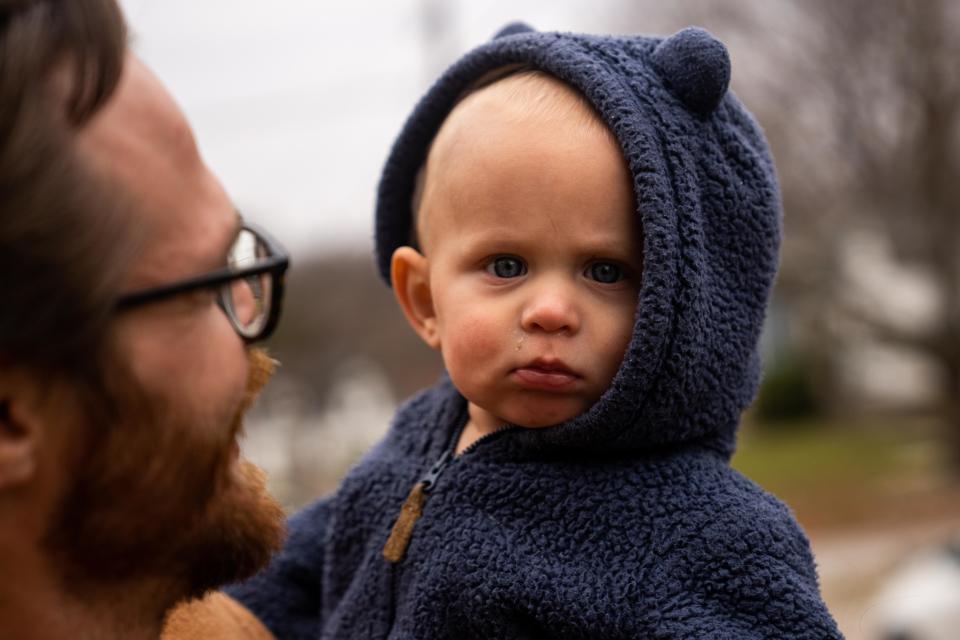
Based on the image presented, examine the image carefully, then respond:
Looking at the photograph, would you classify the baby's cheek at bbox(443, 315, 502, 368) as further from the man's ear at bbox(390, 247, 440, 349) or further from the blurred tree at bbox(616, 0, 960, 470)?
the blurred tree at bbox(616, 0, 960, 470)

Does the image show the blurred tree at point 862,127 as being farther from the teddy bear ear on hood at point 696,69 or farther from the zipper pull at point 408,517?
the zipper pull at point 408,517

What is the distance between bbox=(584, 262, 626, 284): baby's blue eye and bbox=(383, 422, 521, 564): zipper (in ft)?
1.14

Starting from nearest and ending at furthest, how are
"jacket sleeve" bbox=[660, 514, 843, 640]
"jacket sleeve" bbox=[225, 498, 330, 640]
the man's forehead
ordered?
the man's forehead, "jacket sleeve" bbox=[660, 514, 843, 640], "jacket sleeve" bbox=[225, 498, 330, 640]

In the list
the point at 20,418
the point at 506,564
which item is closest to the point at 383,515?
the point at 506,564

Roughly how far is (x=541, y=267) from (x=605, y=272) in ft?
0.37

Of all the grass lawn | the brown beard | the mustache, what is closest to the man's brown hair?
the brown beard

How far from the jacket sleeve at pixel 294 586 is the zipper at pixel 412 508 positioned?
42 cm

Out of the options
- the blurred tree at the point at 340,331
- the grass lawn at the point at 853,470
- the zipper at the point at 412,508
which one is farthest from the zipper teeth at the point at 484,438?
the blurred tree at the point at 340,331

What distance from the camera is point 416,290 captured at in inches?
92.4

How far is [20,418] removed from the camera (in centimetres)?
160

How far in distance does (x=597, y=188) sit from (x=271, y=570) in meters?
1.22

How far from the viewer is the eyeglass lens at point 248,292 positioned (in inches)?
73.9

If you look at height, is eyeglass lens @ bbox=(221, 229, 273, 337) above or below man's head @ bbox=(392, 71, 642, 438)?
below

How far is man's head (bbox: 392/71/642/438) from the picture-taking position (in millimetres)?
1954
